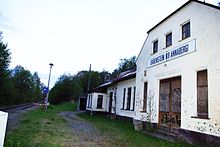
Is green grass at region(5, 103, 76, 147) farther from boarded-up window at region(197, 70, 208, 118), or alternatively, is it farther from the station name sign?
the station name sign

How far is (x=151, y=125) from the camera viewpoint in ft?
35.7

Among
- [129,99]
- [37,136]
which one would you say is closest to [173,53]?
[37,136]

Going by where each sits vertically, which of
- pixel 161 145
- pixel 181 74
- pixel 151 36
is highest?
pixel 151 36

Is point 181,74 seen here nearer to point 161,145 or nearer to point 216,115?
point 216,115

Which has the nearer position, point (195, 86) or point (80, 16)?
point (195, 86)

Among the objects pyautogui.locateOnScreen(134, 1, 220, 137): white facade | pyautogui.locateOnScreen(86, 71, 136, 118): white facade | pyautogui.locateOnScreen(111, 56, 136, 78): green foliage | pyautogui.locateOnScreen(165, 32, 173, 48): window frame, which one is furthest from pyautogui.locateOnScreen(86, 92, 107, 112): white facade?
pyautogui.locateOnScreen(111, 56, 136, 78): green foliage

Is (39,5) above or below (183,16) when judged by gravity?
above

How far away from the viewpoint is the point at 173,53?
9852 mm

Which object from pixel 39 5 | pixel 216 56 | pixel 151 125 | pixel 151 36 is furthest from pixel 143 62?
pixel 39 5

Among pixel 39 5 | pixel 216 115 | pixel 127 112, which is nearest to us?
pixel 216 115

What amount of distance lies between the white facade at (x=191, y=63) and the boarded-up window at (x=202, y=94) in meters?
0.14

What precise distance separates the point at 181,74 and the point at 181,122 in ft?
6.60

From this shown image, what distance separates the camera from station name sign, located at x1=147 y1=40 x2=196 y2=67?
342 inches

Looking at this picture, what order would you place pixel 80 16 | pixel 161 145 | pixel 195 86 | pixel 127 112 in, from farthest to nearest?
pixel 127 112 < pixel 80 16 < pixel 195 86 < pixel 161 145
